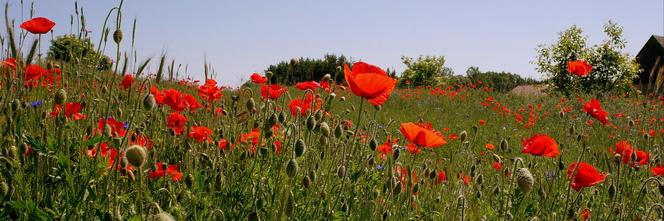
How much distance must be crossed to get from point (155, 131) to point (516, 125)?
694 centimetres

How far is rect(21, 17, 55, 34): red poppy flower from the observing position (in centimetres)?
244

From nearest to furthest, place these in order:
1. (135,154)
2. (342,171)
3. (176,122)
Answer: (135,154) → (342,171) → (176,122)

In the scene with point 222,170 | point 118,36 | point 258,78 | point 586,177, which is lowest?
point 222,170

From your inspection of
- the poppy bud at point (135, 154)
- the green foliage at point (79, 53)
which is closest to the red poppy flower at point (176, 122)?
the green foliage at point (79, 53)

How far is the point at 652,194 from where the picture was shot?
319cm

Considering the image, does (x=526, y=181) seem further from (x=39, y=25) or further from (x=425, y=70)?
(x=425, y=70)

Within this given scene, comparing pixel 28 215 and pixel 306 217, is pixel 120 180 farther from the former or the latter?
pixel 306 217

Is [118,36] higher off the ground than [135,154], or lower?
higher

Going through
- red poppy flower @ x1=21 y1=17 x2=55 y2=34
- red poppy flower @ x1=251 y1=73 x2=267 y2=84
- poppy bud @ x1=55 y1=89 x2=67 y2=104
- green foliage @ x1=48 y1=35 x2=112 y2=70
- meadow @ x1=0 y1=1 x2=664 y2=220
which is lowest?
meadow @ x1=0 y1=1 x2=664 y2=220

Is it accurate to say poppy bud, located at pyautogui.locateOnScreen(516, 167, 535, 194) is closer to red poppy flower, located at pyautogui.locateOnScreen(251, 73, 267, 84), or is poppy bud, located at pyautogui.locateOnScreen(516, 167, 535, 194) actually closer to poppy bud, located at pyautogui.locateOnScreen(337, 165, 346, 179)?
poppy bud, located at pyautogui.locateOnScreen(337, 165, 346, 179)

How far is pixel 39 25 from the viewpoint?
246cm

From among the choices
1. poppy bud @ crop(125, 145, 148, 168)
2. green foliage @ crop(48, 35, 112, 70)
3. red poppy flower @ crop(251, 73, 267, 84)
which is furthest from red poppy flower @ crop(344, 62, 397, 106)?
red poppy flower @ crop(251, 73, 267, 84)

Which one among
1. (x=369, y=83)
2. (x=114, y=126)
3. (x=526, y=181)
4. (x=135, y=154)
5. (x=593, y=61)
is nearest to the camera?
(x=135, y=154)

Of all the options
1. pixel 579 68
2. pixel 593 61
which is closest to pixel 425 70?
pixel 593 61
